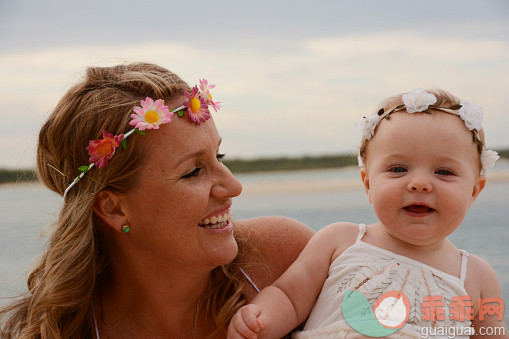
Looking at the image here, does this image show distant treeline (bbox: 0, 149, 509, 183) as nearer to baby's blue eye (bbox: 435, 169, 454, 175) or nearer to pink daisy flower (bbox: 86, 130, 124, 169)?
pink daisy flower (bbox: 86, 130, 124, 169)

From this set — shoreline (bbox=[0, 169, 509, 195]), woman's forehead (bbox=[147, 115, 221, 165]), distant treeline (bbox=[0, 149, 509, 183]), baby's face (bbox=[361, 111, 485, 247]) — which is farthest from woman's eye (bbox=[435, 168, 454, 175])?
distant treeline (bbox=[0, 149, 509, 183])

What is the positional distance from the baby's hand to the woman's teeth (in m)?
0.37

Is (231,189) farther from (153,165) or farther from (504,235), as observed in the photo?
(504,235)

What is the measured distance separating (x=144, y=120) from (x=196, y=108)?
243mm

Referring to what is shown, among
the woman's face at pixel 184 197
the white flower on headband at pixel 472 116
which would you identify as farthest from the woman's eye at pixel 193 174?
the white flower on headband at pixel 472 116

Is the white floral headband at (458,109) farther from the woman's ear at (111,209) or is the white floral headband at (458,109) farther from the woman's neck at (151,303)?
the woman's ear at (111,209)

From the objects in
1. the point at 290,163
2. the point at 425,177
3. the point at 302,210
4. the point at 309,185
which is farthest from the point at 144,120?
the point at 290,163

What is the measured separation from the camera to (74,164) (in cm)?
255

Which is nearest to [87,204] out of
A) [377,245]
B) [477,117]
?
[377,245]

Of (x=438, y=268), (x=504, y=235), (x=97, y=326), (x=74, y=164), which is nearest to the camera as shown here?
(x=438, y=268)

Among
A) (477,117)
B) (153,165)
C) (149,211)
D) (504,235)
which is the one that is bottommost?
(504,235)

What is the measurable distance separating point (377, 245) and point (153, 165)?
0.98 meters

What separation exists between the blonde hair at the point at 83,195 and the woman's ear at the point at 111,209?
0.16 feet

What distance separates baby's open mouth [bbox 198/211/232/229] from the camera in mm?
2441
